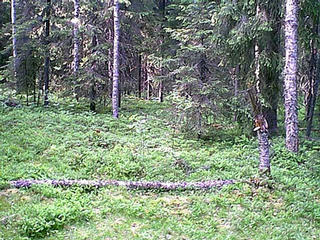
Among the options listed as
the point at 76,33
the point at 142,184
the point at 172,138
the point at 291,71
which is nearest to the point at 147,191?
Answer: the point at 142,184

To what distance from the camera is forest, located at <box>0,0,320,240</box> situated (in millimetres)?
5547

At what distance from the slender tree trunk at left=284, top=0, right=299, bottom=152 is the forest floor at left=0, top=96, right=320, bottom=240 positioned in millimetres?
555

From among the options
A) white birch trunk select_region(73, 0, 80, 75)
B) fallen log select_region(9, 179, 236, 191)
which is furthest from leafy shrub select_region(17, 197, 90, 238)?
white birch trunk select_region(73, 0, 80, 75)

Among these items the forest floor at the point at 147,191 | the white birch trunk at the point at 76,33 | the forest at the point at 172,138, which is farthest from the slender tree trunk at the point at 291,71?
the white birch trunk at the point at 76,33

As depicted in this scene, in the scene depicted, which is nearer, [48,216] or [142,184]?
[48,216]

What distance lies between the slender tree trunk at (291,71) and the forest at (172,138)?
0.09ft

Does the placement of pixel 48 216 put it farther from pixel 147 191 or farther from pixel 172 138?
pixel 172 138

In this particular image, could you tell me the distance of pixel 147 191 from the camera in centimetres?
689

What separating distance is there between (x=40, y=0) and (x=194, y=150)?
11508mm

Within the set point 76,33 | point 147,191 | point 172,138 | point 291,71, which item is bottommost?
point 147,191

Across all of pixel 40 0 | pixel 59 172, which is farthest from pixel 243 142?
pixel 40 0

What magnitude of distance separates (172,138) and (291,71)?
13.8 ft

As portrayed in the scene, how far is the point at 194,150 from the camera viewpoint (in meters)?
9.95

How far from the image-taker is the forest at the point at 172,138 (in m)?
5.55
